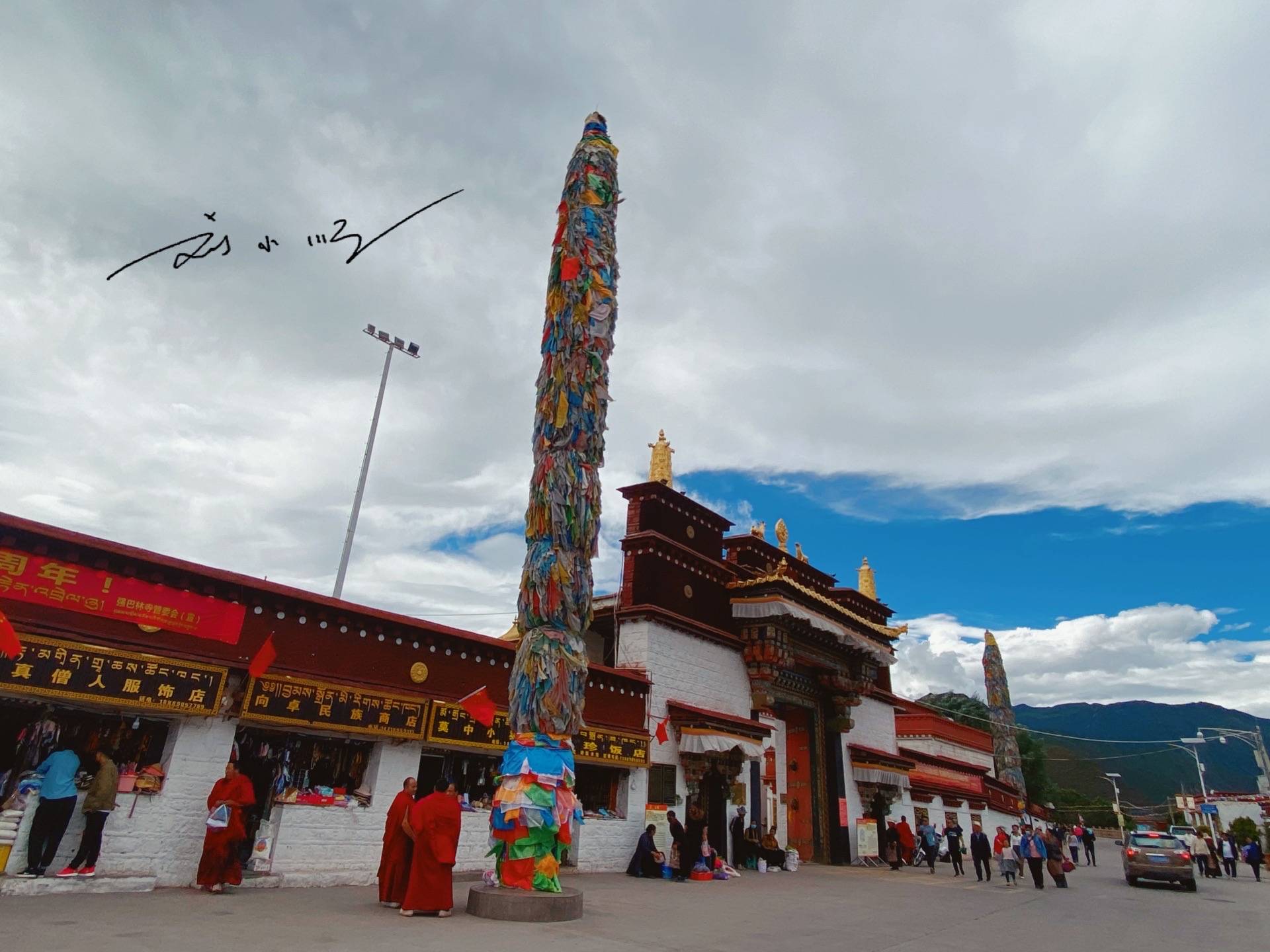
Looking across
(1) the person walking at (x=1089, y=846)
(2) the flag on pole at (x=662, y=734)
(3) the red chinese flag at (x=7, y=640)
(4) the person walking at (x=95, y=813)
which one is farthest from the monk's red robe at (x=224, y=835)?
(1) the person walking at (x=1089, y=846)

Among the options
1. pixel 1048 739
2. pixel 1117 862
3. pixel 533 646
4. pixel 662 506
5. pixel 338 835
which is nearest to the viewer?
pixel 533 646

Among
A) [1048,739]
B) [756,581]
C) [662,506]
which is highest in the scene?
[1048,739]

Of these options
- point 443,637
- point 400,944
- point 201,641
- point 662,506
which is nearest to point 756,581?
point 662,506

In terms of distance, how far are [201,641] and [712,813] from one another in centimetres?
1279

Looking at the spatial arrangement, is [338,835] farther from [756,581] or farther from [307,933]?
[756,581]

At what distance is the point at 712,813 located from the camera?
61.5ft

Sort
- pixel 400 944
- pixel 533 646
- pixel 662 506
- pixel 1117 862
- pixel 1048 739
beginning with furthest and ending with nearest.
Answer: pixel 1048 739 < pixel 1117 862 < pixel 662 506 < pixel 533 646 < pixel 400 944

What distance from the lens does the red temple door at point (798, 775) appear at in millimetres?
23672

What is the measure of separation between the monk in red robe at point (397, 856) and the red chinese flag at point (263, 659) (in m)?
3.10

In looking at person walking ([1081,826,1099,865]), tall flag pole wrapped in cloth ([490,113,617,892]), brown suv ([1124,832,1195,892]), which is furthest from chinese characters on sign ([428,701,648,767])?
person walking ([1081,826,1099,865])

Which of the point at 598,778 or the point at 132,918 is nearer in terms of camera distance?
the point at 132,918

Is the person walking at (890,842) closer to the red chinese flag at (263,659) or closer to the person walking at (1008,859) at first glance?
the person walking at (1008,859)

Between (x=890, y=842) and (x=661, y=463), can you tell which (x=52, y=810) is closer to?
(x=661, y=463)

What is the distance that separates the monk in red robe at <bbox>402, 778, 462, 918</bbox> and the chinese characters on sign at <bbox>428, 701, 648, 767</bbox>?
6.18 ft
